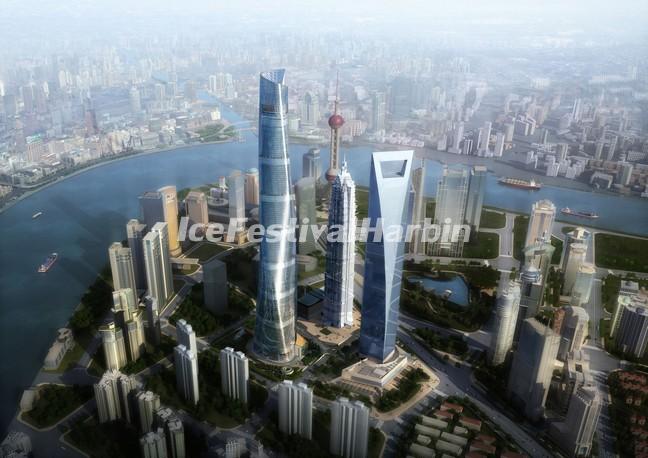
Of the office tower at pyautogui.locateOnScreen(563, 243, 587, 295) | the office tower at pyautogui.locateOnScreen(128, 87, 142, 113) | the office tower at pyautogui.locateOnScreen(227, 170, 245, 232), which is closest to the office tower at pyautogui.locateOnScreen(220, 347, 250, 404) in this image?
the office tower at pyautogui.locateOnScreen(227, 170, 245, 232)

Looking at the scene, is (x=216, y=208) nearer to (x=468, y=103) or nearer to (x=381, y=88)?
(x=381, y=88)

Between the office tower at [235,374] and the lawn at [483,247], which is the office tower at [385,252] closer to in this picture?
the office tower at [235,374]

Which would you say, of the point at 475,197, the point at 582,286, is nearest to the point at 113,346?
the point at 582,286

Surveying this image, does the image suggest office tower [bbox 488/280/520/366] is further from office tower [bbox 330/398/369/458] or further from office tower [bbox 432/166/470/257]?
office tower [bbox 432/166/470/257]

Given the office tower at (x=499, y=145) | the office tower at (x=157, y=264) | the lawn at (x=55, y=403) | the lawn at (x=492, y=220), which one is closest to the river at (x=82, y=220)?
the lawn at (x=55, y=403)

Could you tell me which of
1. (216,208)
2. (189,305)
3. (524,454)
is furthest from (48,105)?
(524,454)

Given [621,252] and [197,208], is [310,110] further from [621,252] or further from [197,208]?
[621,252]
